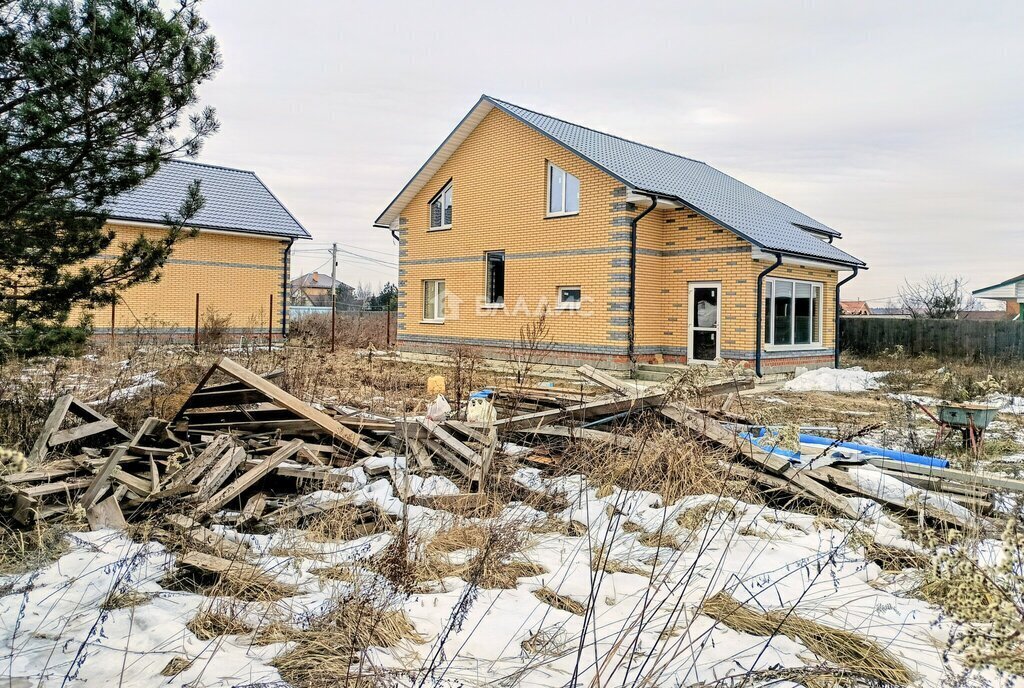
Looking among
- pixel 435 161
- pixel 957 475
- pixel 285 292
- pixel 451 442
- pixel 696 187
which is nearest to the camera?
pixel 957 475

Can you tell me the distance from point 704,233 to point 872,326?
9.81 m

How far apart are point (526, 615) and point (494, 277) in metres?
15.8

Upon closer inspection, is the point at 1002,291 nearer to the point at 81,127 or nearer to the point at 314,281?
the point at 81,127

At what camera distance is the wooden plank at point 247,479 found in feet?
15.1

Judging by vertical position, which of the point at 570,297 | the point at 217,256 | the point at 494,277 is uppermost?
the point at 217,256

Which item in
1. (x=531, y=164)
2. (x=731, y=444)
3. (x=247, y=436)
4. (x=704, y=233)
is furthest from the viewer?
(x=531, y=164)

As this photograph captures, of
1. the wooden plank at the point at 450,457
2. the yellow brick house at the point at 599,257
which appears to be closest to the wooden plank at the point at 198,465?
the wooden plank at the point at 450,457

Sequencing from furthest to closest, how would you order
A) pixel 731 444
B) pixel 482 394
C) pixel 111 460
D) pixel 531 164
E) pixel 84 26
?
pixel 531 164 < pixel 482 394 < pixel 731 444 < pixel 84 26 < pixel 111 460

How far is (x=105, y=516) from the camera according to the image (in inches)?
175

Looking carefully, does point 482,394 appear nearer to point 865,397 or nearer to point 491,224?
point 865,397

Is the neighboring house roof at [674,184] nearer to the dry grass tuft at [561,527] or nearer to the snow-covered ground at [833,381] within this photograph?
the snow-covered ground at [833,381]

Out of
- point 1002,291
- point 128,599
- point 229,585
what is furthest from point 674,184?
point 1002,291

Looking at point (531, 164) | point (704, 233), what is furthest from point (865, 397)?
point (531, 164)

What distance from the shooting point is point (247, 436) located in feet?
20.1
